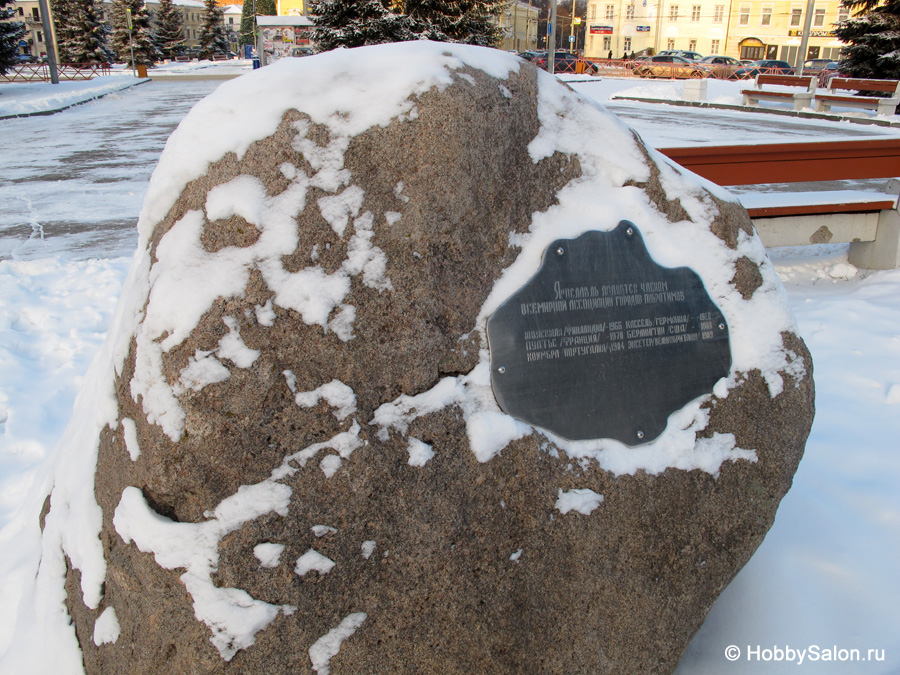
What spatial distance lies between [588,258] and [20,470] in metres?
2.58

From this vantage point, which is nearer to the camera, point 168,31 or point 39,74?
point 39,74

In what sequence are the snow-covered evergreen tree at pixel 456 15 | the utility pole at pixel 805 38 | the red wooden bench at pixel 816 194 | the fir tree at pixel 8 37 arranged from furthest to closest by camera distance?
the utility pole at pixel 805 38, the fir tree at pixel 8 37, the snow-covered evergreen tree at pixel 456 15, the red wooden bench at pixel 816 194

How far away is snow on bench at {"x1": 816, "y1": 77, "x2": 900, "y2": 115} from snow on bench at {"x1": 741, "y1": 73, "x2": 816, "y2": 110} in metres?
0.35

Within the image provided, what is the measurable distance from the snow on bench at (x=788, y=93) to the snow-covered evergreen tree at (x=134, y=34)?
1520 inches

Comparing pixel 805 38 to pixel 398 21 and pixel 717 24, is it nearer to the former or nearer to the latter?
pixel 398 21

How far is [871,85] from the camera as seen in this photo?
16.2m

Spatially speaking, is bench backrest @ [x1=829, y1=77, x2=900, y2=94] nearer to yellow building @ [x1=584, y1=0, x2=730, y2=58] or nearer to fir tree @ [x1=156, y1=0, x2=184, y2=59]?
yellow building @ [x1=584, y1=0, x2=730, y2=58]

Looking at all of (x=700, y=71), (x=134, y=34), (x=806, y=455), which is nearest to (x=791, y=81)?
(x=700, y=71)

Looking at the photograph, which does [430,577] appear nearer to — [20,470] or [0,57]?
[20,470]

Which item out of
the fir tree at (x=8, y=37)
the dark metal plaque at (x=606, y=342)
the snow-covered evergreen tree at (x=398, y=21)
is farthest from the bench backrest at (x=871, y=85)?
the fir tree at (x=8, y=37)

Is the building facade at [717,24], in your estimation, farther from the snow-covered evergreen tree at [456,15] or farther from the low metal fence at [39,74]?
the snow-covered evergreen tree at [456,15]

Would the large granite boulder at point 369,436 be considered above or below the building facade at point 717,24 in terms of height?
below

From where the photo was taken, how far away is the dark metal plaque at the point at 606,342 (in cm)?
185

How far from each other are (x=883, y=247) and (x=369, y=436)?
502 centimetres
